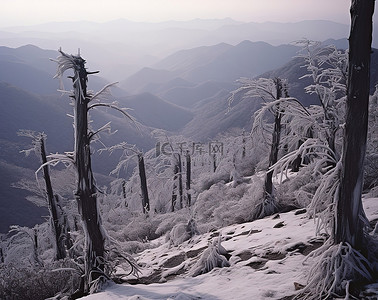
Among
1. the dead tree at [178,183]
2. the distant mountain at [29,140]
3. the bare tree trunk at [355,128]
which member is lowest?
the distant mountain at [29,140]

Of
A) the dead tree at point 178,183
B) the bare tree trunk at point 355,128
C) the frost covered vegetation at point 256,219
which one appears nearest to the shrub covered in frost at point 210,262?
the frost covered vegetation at point 256,219

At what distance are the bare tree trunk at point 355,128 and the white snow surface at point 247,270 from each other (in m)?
1.17

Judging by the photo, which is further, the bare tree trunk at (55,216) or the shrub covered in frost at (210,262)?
the bare tree trunk at (55,216)

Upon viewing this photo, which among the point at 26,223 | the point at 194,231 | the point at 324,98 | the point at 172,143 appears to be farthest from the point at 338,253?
the point at 26,223

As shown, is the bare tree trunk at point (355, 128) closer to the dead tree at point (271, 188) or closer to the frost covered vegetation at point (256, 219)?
the frost covered vegetation at point (256, 219)

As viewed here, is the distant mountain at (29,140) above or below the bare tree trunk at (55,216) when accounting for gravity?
below

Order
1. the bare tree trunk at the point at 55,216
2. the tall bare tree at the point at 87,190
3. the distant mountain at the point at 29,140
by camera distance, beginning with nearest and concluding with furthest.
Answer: the tall bare tree at the point at 87,190
the bare tree trunk at the point at 55,216
the distant mountain at the point at 29,140

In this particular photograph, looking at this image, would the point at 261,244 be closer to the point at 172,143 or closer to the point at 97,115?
the point at 172,143

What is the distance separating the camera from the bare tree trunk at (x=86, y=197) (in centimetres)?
807

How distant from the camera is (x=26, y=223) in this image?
2313 inches

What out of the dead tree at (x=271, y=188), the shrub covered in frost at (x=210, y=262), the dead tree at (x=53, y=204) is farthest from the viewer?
the dead tree at (x=53, y=204)

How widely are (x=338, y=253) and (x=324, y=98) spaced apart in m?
6.20

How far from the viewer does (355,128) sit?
4965 mm

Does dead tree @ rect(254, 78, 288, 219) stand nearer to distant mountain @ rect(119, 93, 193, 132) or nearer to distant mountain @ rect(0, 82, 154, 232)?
distant mountain @ rect(0, 82, 154, 232)
